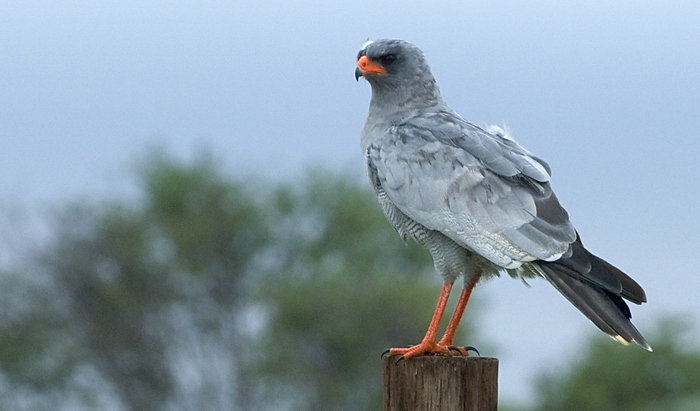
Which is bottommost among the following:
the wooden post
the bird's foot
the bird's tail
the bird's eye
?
the wooden post

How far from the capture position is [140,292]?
44531 mm

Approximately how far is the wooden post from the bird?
1.11 feet

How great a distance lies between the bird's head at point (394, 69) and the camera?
924 cm

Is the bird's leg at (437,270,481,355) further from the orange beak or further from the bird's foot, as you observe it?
the orange beak

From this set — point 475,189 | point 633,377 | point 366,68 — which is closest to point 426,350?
point 475,189

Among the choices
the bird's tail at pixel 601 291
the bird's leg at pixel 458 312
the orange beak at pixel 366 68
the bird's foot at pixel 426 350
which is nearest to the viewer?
the bird's tail at pixel 601 291

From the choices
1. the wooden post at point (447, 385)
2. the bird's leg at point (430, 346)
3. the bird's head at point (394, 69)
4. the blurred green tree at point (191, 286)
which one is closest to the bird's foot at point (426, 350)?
the bird's leg at point (430, 346)

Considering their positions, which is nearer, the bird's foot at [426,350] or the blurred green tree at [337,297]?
the bird's foot at [426,350]

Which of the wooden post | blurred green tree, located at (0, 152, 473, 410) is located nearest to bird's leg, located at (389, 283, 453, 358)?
the wooden post

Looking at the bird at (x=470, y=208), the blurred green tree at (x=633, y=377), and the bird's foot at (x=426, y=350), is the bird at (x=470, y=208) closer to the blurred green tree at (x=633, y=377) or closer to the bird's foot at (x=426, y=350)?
the bird's foot at (x=426, y=350)

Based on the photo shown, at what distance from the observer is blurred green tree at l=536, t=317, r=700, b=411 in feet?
127

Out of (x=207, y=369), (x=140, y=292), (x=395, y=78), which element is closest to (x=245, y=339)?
(x=207, y=369)

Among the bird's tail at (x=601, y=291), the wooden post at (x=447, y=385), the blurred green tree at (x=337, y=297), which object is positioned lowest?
the wooden post at (x=447, y=385)

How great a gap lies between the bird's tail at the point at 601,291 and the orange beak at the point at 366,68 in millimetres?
2272
